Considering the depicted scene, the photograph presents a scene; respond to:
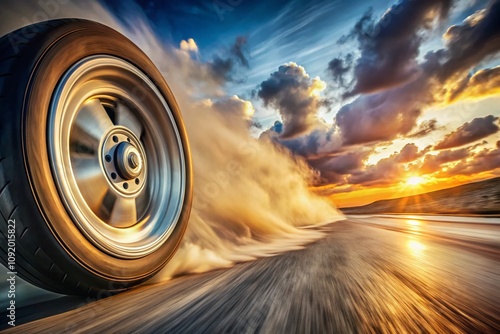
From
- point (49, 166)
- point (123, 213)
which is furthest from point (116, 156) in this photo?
point (49, 166)

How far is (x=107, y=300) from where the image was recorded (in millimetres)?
1165

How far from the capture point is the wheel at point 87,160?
2.98 feet

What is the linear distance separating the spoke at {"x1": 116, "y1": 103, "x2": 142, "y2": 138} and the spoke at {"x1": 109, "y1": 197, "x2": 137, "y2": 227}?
1.69 ft

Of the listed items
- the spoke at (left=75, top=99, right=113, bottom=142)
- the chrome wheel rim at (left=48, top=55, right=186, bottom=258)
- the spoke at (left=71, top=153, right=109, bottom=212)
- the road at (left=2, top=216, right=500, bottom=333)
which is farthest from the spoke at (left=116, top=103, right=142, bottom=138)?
→ the road at (left=2, top=216, right=500, bottom=333)

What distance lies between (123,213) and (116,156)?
349mm

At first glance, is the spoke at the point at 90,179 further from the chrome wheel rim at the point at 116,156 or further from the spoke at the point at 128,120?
the spoke at the point at 128,120

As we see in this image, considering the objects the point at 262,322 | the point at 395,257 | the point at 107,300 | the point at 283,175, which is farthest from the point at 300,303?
the point at 283,175

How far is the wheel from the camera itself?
0.91 metres

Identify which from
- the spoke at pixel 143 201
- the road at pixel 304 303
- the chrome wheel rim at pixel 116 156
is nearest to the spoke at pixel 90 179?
the chrome wheel rim at pixel 116 156

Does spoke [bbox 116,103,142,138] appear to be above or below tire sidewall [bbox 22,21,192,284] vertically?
above

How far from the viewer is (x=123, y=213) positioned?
1.53m

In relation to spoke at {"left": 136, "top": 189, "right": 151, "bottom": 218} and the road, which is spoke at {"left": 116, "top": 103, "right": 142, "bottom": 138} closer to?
spoke at {"left": 136, "top": 189, "right": 151, "bottom": 218}

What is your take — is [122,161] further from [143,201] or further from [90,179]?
[143,201]

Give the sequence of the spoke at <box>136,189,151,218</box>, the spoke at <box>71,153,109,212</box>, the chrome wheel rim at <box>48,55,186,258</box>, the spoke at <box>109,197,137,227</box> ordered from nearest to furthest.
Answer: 1. the chrome wheel rim at <box>48,55,186,258</box>
2. the spoke at <box>71,153,109,212</box>
3. the spoke at <box>109,197,137,227</box>
4. the spoke at <box>136,189,151,218</box>
